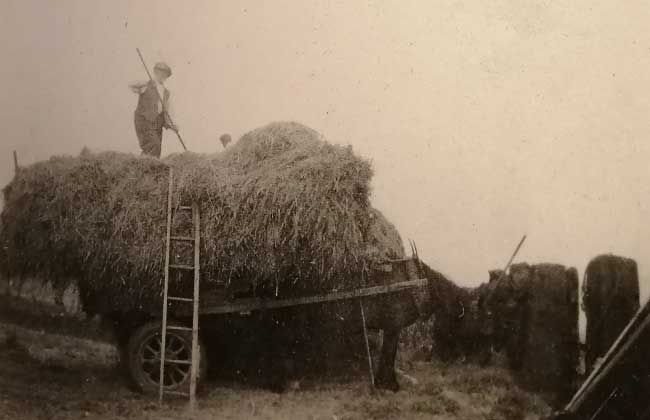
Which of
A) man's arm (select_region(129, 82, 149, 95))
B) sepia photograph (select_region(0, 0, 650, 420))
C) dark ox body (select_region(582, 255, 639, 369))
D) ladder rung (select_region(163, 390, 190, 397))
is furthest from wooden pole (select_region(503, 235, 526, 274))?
man's arm (select_region(129, 82, 149, 95))

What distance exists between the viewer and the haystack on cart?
15.9ft

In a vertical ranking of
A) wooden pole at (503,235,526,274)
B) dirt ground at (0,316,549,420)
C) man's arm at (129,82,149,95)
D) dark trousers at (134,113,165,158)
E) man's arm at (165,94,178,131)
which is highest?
man's arm at (129,82,149,95)

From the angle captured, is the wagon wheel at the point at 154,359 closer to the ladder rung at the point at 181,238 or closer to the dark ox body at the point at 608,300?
the ladder rung at the point at 181,238

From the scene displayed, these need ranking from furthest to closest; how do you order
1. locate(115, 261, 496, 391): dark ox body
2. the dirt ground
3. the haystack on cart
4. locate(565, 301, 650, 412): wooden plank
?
locate(115, 261, 496, 391): dark ox body < the haystack on cart < the dirt ground < locate(565, 301, 650, 412): wooden plank

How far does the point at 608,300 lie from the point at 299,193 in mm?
3060

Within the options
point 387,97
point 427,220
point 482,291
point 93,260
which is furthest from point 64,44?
point 482,291

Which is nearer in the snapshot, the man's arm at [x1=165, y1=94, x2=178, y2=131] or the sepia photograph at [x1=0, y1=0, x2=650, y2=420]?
the sepia photograph at [x1=0, y1=0, x2=650, y2=420]

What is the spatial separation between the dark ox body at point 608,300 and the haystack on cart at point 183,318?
1.62m

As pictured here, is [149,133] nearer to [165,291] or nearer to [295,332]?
[165,291]

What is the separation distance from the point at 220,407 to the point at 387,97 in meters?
3.42

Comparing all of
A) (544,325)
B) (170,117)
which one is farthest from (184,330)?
(544,325)

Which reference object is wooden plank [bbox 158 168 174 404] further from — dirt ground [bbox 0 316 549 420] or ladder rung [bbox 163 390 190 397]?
dirt ground [bbox 0 316 549 420]

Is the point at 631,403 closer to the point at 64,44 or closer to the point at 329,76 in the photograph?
the point at 329,76

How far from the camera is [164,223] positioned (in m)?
4.91
